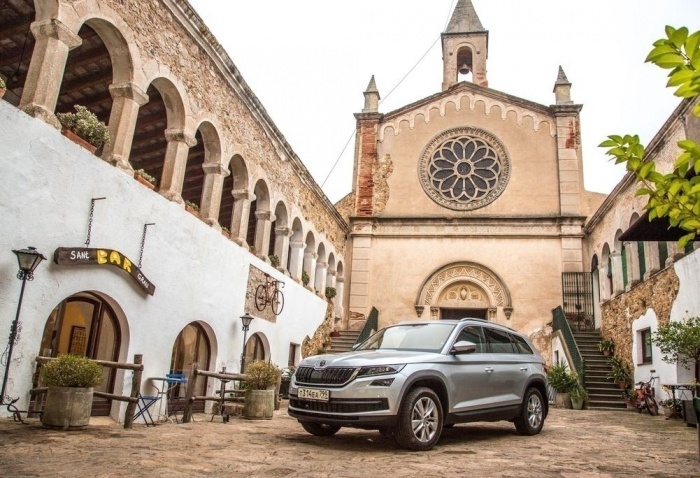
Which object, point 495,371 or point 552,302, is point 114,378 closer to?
point 495,371

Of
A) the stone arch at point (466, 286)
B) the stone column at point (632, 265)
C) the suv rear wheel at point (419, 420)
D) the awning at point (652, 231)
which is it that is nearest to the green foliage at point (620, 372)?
the stone column at point (632, 265)

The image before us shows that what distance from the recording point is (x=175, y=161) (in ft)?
33.0

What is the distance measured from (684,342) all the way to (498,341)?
5042mm

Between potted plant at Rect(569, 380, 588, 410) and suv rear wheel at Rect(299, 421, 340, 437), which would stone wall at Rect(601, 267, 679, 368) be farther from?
suv rear wheel at Rect(299, 421, 340, 437)

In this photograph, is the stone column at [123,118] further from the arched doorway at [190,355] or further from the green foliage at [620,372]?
the green foliage at [620,372]

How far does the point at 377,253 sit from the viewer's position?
22344 mm

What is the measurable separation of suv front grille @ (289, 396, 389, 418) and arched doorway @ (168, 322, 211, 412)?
486cm

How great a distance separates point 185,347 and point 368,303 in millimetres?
11807

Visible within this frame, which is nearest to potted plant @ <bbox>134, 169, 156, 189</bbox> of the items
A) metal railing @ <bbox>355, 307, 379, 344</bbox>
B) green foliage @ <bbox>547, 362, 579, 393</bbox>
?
metal railing @ <bbox>355, 307, 379, 344</bbox>

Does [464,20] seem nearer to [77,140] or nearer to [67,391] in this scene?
[77,140]

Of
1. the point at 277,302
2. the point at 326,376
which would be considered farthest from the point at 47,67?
the point at 277,302

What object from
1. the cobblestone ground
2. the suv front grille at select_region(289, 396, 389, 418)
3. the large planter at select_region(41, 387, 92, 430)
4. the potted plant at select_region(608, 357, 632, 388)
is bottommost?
the cobblestone ground

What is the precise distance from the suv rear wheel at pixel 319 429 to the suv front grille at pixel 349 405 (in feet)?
1.77

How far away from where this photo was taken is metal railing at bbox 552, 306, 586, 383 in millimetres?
15435
